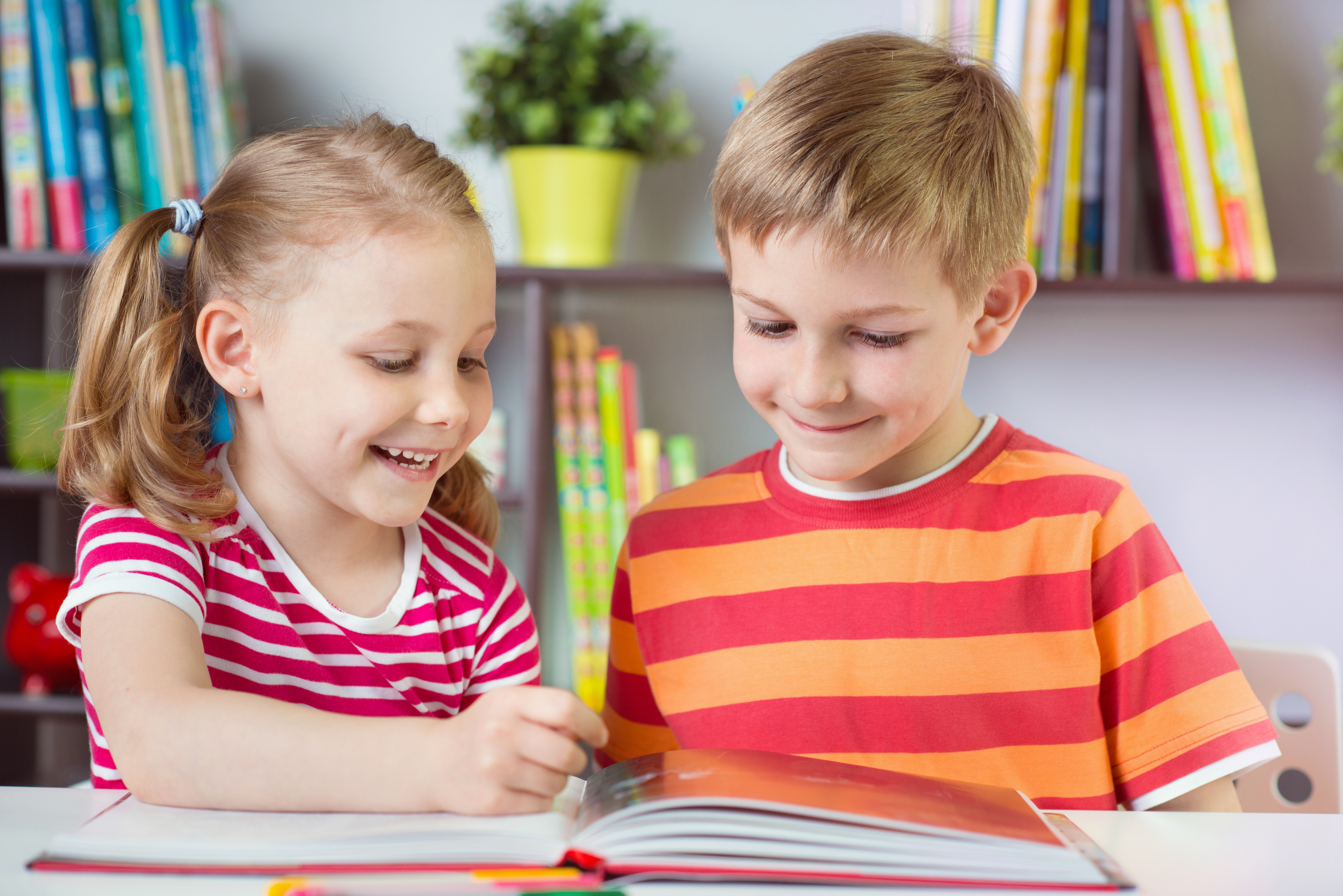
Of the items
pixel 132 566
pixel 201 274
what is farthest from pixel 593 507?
pixel 132 566

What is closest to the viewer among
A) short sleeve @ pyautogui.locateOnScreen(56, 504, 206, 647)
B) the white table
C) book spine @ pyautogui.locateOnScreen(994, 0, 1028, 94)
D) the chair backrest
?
the white table

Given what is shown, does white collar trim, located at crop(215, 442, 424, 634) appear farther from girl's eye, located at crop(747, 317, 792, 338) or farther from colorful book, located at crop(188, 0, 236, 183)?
colorful book, located at crop(188, 0, 236, 183)

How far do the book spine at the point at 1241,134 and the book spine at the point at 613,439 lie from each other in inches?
36.4

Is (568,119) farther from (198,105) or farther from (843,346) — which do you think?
(843,346)

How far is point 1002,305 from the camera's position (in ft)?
2.80

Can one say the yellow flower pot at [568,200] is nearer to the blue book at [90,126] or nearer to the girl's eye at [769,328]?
the blue book at [90,126]

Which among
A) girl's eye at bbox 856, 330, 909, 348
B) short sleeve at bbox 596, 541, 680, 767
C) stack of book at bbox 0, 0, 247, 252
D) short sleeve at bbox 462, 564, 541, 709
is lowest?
short sleeve at bbox 596, 541, 680, 767

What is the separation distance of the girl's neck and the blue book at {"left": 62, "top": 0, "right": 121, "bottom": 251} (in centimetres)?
89

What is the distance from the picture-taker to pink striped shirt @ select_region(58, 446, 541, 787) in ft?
2.24

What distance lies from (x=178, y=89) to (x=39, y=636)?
817mm

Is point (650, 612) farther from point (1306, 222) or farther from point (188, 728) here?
point (1306, 222)

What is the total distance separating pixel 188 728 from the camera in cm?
55

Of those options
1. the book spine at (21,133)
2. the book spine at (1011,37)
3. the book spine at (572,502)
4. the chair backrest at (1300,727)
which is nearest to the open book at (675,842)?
the chair backrest at (1300,727)

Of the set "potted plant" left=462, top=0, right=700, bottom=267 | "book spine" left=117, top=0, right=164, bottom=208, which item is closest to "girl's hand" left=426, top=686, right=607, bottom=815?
"potted plant" left=462, top=0, right=700, bottom=267
